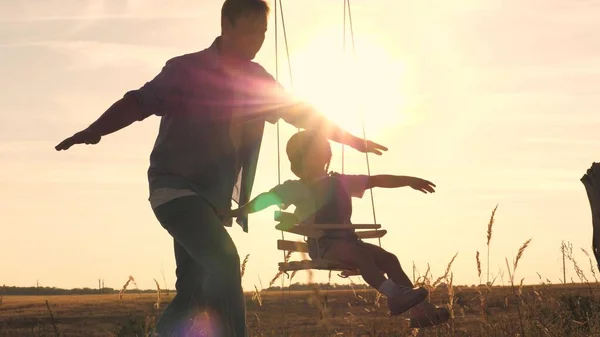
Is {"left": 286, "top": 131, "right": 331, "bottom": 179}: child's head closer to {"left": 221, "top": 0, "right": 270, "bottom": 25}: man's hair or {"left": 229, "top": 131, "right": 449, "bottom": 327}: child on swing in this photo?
{"left": 229, "top": 131, "right": 449, "bottom": 327}: child on swing

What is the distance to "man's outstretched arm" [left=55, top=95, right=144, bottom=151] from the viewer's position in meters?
5.09

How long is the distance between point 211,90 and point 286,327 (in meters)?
2.17

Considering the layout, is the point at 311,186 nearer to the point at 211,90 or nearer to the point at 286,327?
the point at 286,327

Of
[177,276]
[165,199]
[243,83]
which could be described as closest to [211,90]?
[243,83]

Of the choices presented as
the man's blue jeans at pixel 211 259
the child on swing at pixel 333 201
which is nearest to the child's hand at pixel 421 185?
the child on swing at pixel 333 201

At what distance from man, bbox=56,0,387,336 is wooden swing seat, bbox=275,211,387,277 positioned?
0.80m

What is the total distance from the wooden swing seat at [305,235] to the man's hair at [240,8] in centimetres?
171

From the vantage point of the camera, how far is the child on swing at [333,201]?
741cm

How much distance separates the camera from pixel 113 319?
34156 millimetres

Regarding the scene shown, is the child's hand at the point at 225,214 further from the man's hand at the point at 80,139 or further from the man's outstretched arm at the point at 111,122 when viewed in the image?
the man's hand at the point at 80,139

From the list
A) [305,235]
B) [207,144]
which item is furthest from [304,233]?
[207,144]

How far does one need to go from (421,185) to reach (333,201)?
3.99 ft

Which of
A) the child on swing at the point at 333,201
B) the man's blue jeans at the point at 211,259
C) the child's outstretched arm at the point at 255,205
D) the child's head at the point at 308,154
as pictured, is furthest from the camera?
the child's head at the point at 308,154

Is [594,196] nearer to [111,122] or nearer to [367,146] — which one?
[367,146]
